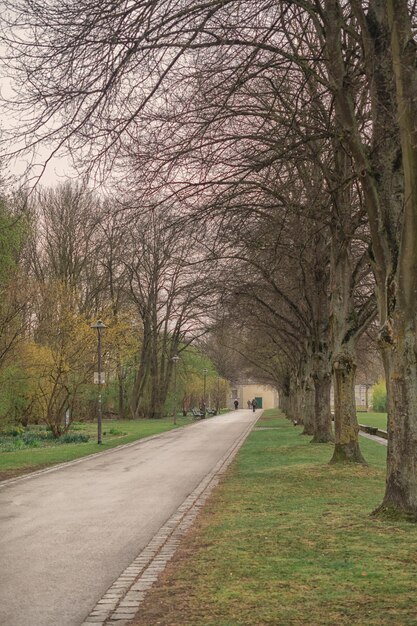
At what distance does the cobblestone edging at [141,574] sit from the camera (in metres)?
6.04

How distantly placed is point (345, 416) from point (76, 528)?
10.0 m

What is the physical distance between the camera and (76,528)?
35.0 feet

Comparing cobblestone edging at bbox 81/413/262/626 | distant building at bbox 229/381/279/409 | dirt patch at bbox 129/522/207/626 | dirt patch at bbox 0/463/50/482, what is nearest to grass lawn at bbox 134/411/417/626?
dirt patch at bbox 129/522/207/626

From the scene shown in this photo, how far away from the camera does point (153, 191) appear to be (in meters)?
13.1

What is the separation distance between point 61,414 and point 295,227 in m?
21.5

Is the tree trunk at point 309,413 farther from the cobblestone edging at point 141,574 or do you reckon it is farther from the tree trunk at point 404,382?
the tree trunk at point 404,382

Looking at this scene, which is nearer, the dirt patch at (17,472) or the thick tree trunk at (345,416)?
the dirt patch at (17,472)

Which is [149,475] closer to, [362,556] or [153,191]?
[153,191]

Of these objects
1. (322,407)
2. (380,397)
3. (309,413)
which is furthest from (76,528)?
(380,397)

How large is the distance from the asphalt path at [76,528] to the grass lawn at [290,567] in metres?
0.66

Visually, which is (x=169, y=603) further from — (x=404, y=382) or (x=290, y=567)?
(x=404, y=382)

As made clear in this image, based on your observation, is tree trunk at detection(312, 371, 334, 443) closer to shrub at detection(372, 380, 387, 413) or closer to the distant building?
shrub at detection(372, 380, 387, 413)

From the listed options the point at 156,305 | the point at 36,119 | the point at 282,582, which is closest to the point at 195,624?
the point at 282,582

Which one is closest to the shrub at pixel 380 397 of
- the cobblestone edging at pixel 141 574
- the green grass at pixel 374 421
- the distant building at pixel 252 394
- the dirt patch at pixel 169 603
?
the green grass at pixel 374 421
